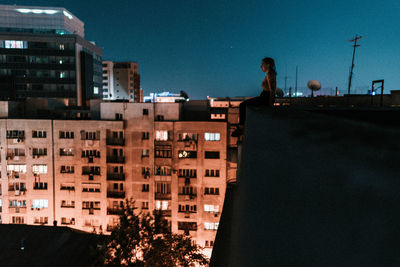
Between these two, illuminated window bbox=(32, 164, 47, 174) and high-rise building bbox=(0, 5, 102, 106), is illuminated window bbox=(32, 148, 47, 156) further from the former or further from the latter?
high-rise building bbox=(0, 5, 102, 106)

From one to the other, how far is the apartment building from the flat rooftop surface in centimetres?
2985

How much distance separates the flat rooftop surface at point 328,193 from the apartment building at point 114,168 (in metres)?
29.8

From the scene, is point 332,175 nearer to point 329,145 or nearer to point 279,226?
point 329,145

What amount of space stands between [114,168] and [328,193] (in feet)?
117

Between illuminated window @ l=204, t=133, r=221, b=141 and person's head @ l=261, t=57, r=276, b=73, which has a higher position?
person's head @ l=261, t=57, r=276, b=73

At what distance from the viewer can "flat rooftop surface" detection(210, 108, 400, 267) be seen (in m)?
1.39

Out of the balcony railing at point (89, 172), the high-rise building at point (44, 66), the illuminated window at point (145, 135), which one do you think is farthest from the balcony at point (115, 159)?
the high-rise building at point (44, 66)

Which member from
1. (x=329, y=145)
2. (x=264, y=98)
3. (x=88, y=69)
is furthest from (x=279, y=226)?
(x=88, y=69)

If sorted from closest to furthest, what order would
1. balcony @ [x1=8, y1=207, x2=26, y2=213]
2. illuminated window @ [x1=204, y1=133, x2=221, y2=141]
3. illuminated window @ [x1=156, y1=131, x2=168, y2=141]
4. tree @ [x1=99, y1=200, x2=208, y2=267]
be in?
tree @ [x1=99, y1=200, x2=208, y2=267]
illuminated window @ [x1=204, y1=133, x2=221, y2=141]
illuminated window @ [x1=156, y1=131, x2=168, y2=141]
balcony @ [x1=8, y1=207, x2=26, y2=213]

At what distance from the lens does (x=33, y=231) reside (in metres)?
24.3

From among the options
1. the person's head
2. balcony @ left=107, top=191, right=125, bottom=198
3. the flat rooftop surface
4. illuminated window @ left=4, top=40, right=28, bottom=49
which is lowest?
balcony @ left=107, top=191, right=125, bottom=198

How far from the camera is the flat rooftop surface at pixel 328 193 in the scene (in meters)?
1.39

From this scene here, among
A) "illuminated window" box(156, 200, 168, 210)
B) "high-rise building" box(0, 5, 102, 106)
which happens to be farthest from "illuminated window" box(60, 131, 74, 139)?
"high-rise building" box(0, 5, 102, 106)

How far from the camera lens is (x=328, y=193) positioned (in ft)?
5.57
